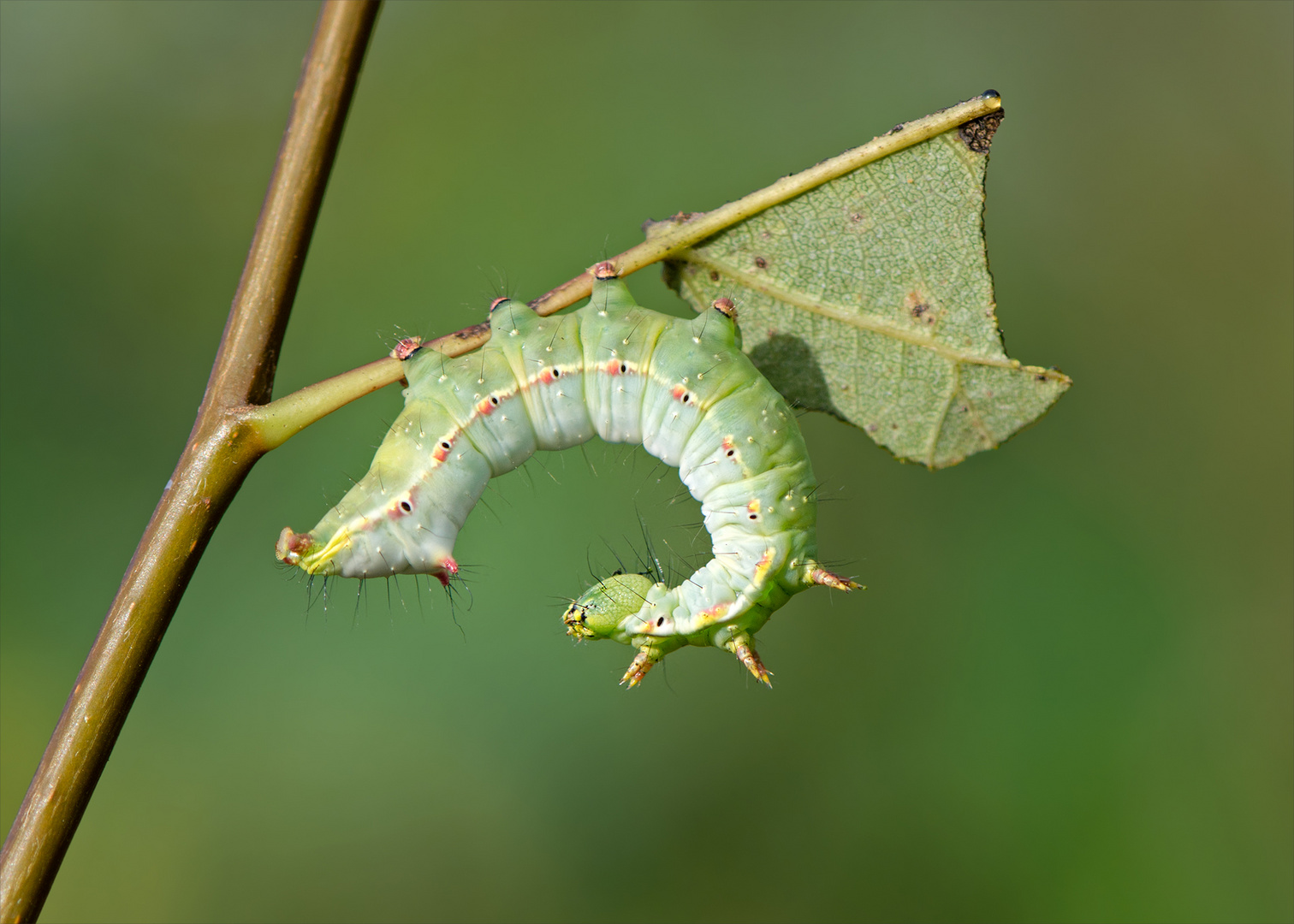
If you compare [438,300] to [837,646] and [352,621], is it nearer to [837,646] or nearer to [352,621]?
[352,621]

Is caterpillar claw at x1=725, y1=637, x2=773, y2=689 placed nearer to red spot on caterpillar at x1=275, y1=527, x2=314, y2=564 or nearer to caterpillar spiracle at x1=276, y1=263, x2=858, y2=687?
caterpillar spiracle at x1=276, y1=263, x2=858, y2=687

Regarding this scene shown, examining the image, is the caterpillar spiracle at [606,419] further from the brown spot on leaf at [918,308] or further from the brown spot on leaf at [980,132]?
the brown spot on leaf at [980,132]

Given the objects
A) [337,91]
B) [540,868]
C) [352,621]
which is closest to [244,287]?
[337,91]

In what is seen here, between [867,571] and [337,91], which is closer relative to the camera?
[337,91]

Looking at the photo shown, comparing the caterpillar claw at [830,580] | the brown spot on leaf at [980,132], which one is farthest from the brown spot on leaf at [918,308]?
the caterpillar claw at [830,580]

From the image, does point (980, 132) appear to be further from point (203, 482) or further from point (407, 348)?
point (203, 482)

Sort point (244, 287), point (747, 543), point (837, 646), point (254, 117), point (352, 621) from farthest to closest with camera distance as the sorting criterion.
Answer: point (254, 117) < point (837, 646) < point (352, 621) < point (747, 543) < point (244, 287)

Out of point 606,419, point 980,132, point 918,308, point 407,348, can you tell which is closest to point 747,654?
point 606,419
